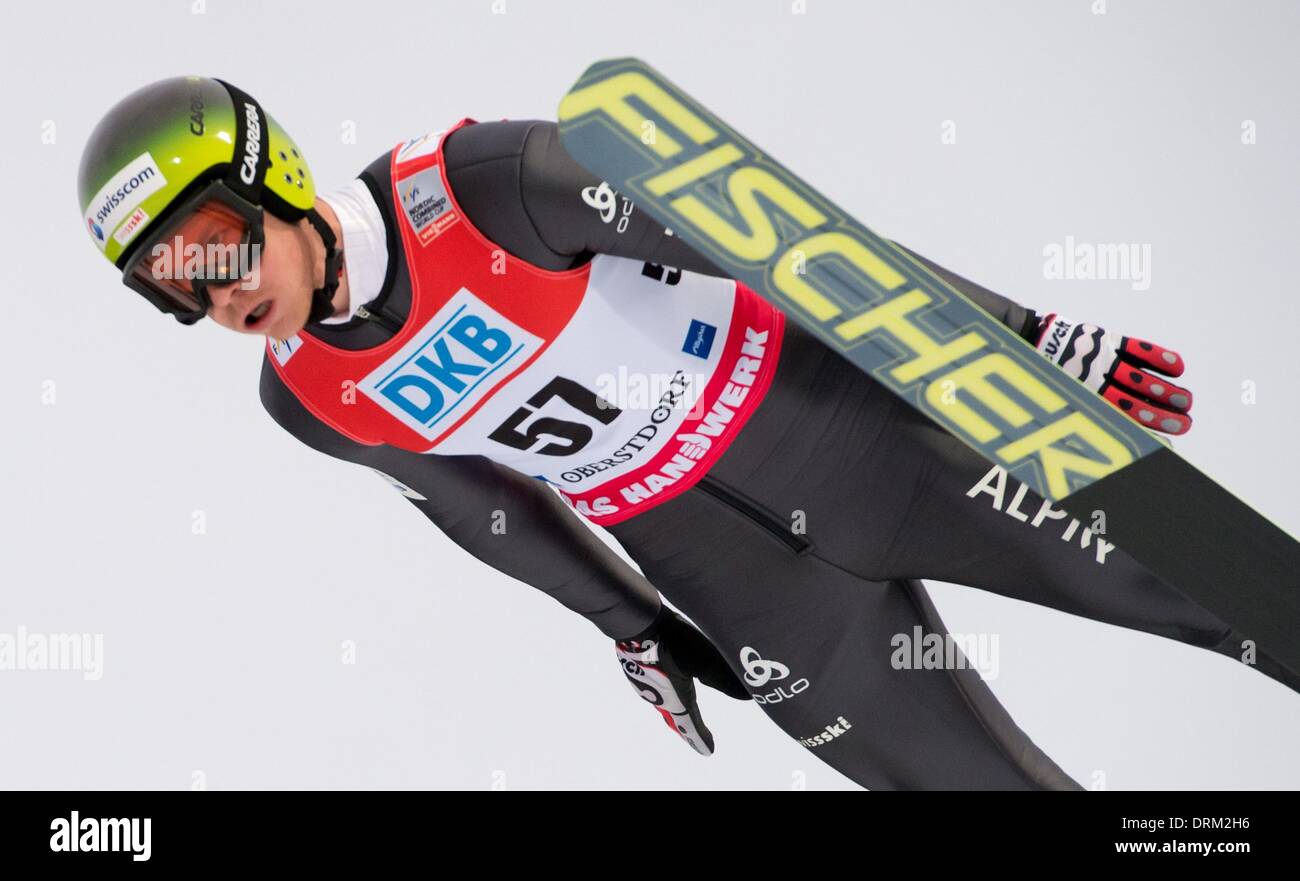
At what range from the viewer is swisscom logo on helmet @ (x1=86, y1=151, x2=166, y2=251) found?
1.88m

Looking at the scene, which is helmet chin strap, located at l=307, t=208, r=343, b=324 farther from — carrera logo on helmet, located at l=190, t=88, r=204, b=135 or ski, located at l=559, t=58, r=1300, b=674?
ski, located at l=559, t=58, r=1300, b=674

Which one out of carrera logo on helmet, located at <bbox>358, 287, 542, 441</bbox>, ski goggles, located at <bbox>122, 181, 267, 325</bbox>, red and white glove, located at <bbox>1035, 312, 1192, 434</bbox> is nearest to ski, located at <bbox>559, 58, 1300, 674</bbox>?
red and white glove, located at <bbox>1035, 312, 1192, 434</bbox>

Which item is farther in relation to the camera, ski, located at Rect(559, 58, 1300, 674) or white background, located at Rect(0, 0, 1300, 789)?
white background, located at Rect(0, 0, 1300, 789)

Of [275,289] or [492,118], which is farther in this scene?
[492,118]

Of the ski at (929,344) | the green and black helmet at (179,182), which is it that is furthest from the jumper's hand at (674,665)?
the green and black helmet at (179,182)

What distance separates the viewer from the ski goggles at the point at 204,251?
191 cm

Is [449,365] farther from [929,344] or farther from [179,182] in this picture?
[929,344]

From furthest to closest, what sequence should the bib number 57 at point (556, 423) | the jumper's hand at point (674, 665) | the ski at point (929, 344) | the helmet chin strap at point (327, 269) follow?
the jumper's hand at point (674, 665)
the bib number 57 at point (556, 423)
the helmet chin strap at point (327, 269)
the ski at point (929, 344)

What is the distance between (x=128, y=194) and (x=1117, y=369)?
1.21 m

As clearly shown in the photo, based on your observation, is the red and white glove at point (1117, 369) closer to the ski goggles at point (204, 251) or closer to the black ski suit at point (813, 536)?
the black ski suit at point (813, 536)

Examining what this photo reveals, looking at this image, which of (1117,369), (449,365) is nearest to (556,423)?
(449,365)

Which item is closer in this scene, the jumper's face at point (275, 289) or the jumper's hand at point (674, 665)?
the jumper's face at point (275, 289)

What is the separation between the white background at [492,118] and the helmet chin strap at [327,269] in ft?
3.53

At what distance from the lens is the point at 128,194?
1.89 metres
